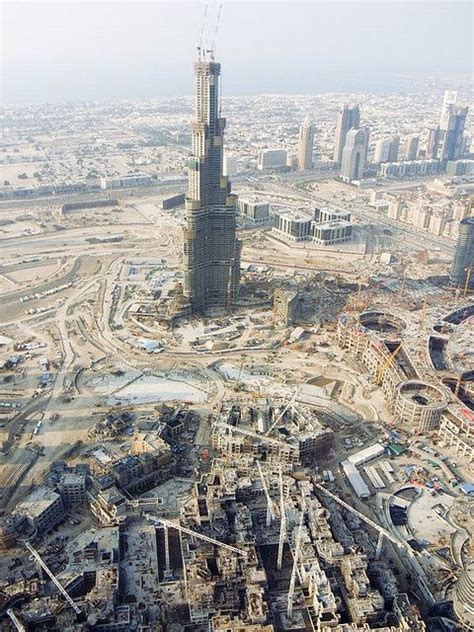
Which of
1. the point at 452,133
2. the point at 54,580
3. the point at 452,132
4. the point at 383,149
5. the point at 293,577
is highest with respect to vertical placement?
the point at 452,132

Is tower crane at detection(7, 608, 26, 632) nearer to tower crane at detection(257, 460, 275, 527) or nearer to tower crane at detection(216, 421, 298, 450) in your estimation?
tower crane at detection(257, 460, 275, 527)

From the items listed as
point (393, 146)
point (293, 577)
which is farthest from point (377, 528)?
point (393, 146)

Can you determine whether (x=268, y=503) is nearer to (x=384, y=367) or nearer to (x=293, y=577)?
(x=293, y=577)

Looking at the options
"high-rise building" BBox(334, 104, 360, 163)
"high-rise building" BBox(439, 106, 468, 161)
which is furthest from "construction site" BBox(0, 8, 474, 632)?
"high-rise building" BBox(439, 106, 468, 161)

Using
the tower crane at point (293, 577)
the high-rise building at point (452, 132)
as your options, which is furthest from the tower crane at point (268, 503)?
the high-rise building at point (452, 132)

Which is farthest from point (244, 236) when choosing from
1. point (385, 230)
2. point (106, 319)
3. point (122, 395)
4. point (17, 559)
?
point (17, 559)

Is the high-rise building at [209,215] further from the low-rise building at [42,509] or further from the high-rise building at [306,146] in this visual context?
the high-rise building at [306,146]
